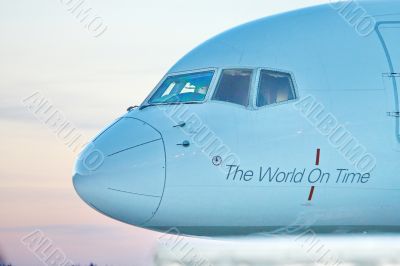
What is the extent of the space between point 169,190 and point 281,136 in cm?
230

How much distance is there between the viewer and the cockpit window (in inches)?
669

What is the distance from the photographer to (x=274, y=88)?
16719 millimetres

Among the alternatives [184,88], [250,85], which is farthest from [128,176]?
[250,85]

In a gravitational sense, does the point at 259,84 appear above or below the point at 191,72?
below

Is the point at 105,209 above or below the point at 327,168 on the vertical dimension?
below

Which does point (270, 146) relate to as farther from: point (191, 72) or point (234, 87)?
point (191, 72)

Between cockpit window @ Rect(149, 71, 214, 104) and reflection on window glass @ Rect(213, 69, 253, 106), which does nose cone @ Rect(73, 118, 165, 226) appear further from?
reflection on window glass @ Rect(213, 69, 253, 106)

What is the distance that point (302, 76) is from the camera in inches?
656

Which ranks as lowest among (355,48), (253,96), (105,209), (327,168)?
(105,209)

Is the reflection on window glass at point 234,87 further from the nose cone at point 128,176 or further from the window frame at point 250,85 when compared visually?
the nose cone at point 128,176

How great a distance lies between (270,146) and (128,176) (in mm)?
2661

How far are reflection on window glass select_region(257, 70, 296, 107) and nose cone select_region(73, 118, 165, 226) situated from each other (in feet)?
7.25

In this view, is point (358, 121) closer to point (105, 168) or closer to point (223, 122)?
point (223, 122)

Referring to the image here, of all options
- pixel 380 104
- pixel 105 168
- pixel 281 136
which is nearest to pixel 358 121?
pixel 380 104
